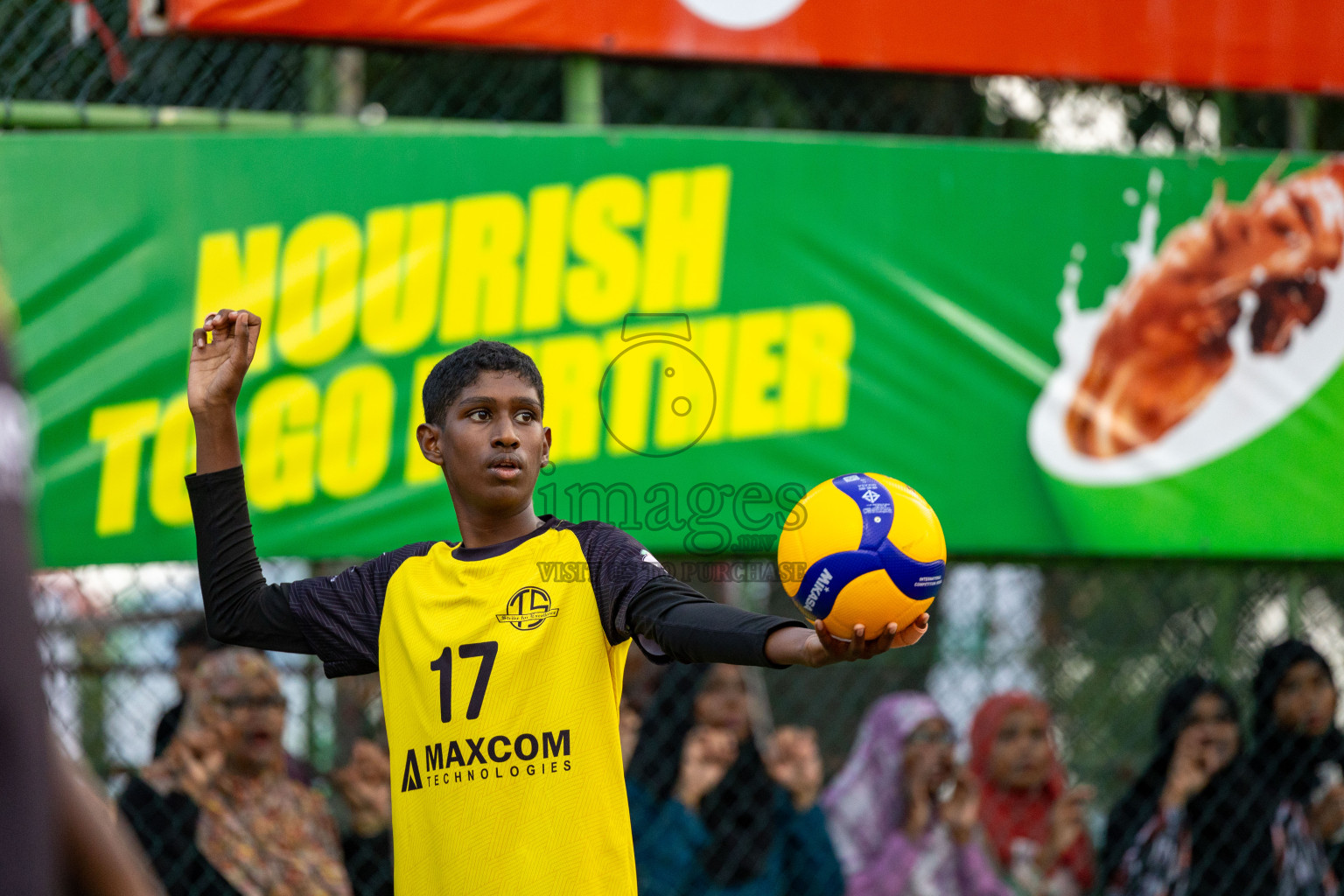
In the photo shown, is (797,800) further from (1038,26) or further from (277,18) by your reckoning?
(277,18)

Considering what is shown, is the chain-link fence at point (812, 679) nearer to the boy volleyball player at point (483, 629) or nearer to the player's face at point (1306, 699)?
the player's face at point (1306, 699)

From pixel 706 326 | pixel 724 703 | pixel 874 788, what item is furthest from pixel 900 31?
pixel 874 788

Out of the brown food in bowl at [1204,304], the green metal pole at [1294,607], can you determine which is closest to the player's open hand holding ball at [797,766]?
the brown food in bowl at [1204,304]

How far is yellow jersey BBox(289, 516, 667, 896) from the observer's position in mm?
Result: 2369

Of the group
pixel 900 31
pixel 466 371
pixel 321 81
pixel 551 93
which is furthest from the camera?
pixel 551 93

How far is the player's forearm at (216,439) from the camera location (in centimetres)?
260

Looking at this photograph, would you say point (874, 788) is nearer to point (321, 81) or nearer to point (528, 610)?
point (528, 610)

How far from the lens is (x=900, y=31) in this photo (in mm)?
4438

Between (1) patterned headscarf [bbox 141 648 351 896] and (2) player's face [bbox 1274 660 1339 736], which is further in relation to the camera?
(2) player's face [bbox 1274 660 1339 736]

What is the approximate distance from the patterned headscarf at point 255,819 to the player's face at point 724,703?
1.21m

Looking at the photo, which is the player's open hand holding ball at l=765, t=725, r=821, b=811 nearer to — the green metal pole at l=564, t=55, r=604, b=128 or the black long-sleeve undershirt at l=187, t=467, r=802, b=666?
the green metal pole at l=564, t=55, r=604, b=128

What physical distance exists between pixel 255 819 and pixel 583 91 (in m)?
2.37

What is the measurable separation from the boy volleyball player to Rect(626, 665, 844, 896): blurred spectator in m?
1.79

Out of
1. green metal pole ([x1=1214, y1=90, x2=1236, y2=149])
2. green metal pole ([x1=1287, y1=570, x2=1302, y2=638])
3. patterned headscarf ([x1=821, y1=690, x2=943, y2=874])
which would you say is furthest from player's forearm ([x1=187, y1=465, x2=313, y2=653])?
green metal pole ([x1=1214, y1=90, x2=1236, y2=149])
